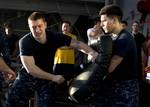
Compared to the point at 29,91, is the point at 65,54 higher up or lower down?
higher up

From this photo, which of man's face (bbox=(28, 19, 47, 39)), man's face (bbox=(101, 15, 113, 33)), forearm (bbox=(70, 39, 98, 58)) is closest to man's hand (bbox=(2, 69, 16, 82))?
man's face (bbox=(28, 19, 47, 39))

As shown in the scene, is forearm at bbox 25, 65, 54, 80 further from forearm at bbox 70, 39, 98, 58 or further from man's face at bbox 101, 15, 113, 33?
man's face at bbox 101, 15, 113, 33

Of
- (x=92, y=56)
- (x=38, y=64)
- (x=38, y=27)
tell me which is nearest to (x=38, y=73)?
(x=38, y=64)

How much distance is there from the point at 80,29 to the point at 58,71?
24.9 feet

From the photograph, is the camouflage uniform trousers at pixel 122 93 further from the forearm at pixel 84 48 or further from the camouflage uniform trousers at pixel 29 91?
the camouflage uniform trousers at pixel 29 91

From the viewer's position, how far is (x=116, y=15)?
429 cm

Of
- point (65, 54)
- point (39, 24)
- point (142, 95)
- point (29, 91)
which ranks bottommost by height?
point (142, 95)

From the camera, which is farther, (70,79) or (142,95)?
(142,95)

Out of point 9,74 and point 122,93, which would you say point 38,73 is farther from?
point 122,93

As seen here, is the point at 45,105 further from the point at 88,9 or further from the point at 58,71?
the point at 88,9

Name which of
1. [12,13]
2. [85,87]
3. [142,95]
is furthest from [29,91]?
[12,13]

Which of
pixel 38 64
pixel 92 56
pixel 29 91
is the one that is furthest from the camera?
pixel 29 91

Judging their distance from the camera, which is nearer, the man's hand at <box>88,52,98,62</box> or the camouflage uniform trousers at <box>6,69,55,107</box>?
the man's hand at <box>88,52,98,62</box>

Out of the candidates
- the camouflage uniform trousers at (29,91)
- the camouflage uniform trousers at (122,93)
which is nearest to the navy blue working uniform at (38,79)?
the camouflage uniform trousers at (29,91)
